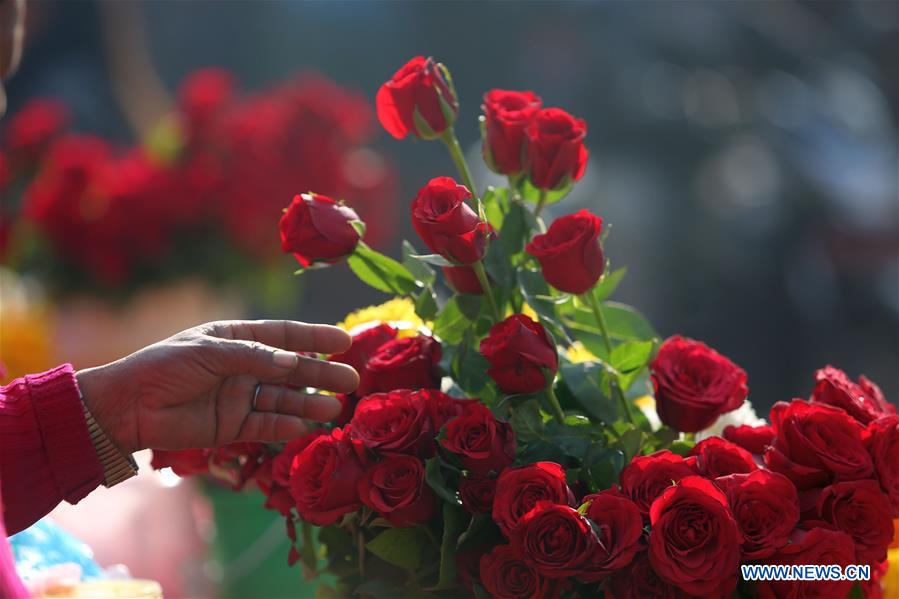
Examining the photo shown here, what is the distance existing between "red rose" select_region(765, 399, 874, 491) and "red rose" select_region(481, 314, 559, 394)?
0.20 m

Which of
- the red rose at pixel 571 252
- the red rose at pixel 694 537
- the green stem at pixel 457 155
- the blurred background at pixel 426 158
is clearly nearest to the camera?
the red rose at pixel 694 537

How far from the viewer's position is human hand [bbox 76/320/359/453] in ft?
3.07

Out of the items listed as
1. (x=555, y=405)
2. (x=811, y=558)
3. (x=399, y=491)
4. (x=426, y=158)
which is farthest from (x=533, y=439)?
(x=426, y=158)

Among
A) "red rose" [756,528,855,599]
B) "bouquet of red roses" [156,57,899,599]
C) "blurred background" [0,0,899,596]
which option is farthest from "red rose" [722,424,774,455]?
"blurred background" [0,0,899,596]

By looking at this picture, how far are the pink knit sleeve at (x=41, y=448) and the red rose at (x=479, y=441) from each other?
0.32 m

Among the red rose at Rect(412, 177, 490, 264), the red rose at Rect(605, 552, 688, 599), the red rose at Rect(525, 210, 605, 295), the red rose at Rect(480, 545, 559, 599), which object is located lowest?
the red rose at Rect(605, 552, 688, 599)

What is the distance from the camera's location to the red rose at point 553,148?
0.98 metres

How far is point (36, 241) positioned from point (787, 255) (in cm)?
407

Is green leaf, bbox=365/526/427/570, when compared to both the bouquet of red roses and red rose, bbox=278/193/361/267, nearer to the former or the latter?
the bouquet of red roses

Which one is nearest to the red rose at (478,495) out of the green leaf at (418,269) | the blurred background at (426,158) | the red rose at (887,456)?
the green leaf at (418,269)

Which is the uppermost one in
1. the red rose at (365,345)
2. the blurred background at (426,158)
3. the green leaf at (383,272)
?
the green leaf at (383,272)

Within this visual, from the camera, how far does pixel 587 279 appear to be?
0.91 m

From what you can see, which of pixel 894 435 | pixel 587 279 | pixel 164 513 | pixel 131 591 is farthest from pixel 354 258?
pixel 164 513

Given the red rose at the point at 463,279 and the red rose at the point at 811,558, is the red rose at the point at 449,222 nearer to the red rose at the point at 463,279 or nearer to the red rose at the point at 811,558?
the red rose at the point at 463,279
